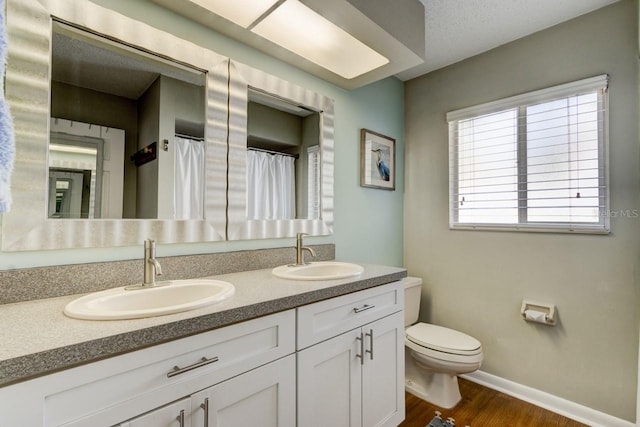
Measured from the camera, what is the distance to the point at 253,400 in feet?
3.22

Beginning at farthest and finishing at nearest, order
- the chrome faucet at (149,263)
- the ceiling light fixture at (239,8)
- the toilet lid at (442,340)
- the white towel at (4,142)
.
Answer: the toilet lid at (442,340) → the ceiling light fixture at (239,8) → the chrome faucet at (149,263) → the white towel at (4,142)

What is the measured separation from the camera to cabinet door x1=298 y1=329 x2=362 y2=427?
3.74ft

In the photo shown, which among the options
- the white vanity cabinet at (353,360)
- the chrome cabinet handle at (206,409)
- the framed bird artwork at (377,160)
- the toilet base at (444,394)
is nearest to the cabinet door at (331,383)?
the white vanity cabinet at (353,360)

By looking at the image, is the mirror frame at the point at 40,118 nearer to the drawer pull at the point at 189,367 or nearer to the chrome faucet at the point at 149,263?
the chrome faucet at the point at 149,263

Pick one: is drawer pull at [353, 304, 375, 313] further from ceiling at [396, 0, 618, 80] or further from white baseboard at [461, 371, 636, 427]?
ceiling at [396, 0, 618, 80]

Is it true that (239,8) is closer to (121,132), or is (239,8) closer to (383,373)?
(121,132)

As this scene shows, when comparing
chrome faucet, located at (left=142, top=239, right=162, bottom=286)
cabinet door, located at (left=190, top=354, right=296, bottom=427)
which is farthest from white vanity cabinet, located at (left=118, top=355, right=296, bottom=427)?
chrome faucet, located at (left=142, top=239, right=162, bottom=286)

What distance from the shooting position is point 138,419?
749 millimetres

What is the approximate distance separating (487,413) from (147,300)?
202 centimetres

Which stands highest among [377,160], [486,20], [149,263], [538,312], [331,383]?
→ [486,20]

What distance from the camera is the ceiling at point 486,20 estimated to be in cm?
173

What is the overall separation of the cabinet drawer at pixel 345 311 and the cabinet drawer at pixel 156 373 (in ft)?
0.52

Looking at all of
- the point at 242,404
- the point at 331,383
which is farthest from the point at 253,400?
the point at 331,383

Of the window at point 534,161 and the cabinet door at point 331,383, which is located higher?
the window at point 534,161
